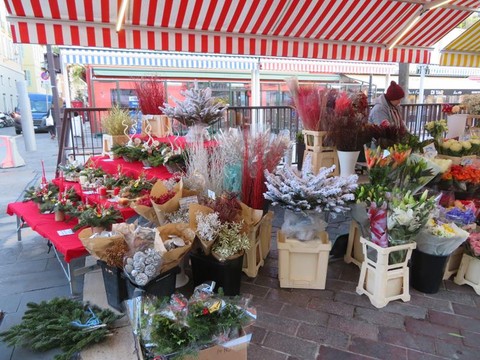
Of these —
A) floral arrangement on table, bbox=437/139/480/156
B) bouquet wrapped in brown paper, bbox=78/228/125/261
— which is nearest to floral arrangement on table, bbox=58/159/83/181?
bouquet wrapped in brown paper, bbox=78/228/125/261

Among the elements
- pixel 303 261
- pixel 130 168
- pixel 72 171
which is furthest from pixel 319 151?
pixel 72 171

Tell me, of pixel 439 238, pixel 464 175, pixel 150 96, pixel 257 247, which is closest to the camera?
pixel 439 238

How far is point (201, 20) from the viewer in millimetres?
3686

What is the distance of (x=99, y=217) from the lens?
2.61 m

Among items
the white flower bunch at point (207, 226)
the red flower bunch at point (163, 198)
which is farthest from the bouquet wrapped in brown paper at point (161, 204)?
the white flower bunch at point (207, 226)

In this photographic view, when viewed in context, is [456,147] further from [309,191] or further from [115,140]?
[115,140]

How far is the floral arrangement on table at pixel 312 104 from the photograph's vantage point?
3.27m

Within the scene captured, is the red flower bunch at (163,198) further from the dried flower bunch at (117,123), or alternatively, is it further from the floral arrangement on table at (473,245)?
the floral arrangement on table at (473,245)

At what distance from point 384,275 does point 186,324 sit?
138 centimetres

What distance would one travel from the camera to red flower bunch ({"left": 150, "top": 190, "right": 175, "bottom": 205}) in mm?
2488

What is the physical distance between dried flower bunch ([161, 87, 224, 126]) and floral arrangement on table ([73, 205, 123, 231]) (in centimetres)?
124

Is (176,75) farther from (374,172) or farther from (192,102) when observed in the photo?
(374,172)

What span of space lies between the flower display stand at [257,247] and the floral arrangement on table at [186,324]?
3.00 feet

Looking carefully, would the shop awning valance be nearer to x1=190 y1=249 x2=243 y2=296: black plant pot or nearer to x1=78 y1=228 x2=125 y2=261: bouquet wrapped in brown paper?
x1=190 y1=249 x2=243 y2=296: black plant pot
